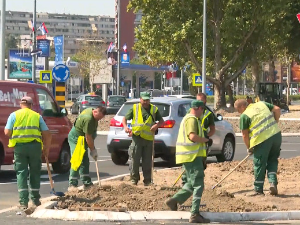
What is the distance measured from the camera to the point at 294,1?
2040 inches

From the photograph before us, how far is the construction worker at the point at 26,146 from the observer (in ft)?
39.9

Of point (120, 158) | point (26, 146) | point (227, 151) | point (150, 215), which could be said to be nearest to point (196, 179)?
point (150, 215)

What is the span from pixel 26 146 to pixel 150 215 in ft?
7.51

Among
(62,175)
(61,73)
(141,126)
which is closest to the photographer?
(141,126)

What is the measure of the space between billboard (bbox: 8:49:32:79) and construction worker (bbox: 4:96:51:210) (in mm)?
45592

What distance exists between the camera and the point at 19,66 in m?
59.2

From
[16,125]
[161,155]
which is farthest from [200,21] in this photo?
[16,125]

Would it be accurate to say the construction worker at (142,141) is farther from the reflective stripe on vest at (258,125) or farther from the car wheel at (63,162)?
the car wheel at (63,162)

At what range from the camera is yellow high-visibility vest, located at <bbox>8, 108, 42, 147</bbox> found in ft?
39.9

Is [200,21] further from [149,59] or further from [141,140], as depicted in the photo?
[141,140]

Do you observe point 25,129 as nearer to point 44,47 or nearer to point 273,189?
point 273,189

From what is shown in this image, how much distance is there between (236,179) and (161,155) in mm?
4405

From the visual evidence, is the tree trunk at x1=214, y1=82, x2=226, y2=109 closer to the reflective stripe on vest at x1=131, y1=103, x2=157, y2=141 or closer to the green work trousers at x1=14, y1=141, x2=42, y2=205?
the reflective stripe on vest at x1=131, y1=103, x2=157, y2=141

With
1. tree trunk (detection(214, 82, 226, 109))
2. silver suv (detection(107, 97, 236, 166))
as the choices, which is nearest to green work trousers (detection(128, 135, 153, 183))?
silver suv (detection(107, 97, 236, 166))
